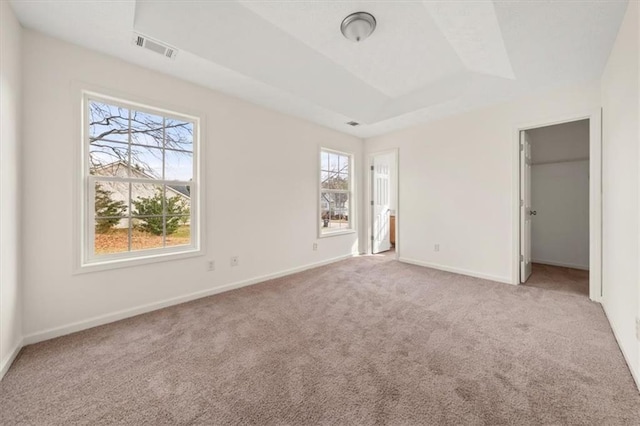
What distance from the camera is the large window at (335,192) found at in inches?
179

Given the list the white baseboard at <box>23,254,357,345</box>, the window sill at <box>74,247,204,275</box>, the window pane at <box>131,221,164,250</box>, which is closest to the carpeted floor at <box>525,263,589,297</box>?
the white baseboard at <box>23,254,357,345</box>

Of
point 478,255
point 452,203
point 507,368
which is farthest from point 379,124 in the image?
point 507,368

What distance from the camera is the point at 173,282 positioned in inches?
107

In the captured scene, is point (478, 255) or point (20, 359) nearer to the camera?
point (20, 359)

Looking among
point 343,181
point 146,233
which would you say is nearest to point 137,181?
point 146,233

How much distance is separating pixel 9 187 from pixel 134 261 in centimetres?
101

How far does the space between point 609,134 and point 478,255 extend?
188cm

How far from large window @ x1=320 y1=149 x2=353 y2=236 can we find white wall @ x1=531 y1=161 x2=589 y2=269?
10.7ft

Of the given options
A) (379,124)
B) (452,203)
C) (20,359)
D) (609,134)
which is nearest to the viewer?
(20,359)

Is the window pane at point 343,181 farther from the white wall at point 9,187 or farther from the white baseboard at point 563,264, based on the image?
the white wall at point 9,187

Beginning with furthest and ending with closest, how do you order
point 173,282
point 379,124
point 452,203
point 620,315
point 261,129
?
1. point 379,124
2. point 452,203
3. point 261,129
4. point 173,282
5. point 620,315

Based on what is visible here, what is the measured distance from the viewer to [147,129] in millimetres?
2629

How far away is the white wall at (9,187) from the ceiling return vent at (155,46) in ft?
2.34

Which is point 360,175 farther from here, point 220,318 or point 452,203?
point 220,318
